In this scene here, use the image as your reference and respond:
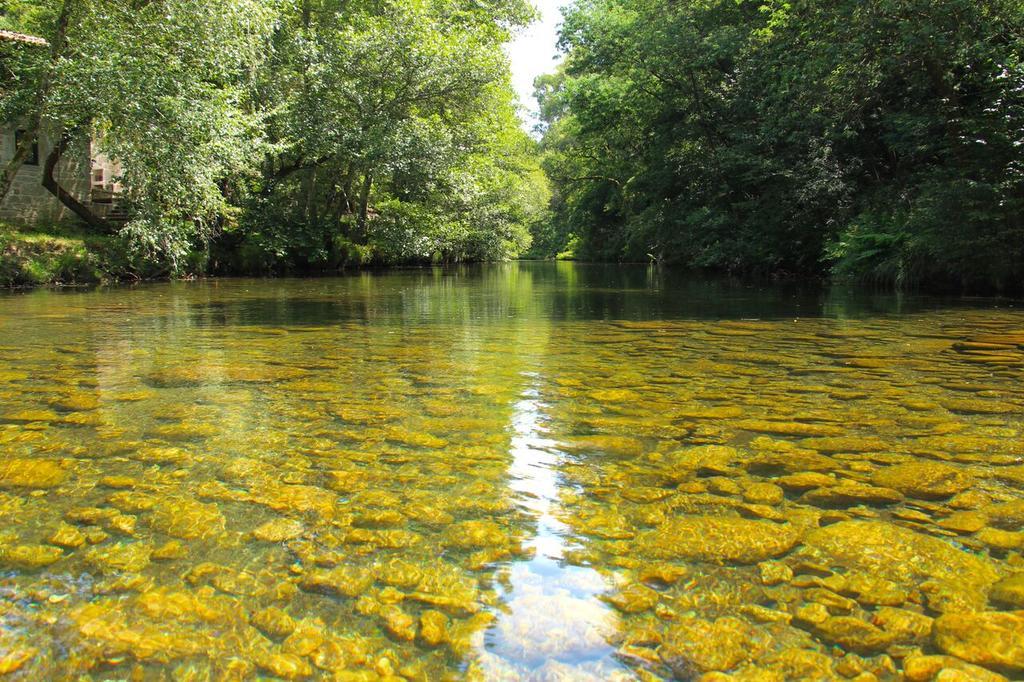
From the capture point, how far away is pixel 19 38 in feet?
56.2

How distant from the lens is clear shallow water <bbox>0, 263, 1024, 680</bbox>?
197 centimetres

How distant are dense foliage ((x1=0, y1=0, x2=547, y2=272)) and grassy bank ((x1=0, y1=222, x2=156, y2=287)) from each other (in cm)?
90

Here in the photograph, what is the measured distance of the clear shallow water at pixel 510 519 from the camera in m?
1.97

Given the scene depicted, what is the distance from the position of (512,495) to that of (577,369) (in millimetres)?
3100

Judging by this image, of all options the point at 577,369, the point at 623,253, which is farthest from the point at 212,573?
the point at 623,253

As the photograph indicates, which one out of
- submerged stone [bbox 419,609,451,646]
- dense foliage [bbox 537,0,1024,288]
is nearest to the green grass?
submerged stone [bbox 419,609,451,646]

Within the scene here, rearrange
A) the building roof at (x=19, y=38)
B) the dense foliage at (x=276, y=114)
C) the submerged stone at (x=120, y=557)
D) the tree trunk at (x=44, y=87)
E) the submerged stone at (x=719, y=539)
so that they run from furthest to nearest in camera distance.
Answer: the building roof at (x=19, y=38)
the dense foliage at (x=276, y=114)
the tree trunk at (x=44, y=87)
the submerged stone at (x=719, y=539)
the submerged stone at (x=120, y=557)

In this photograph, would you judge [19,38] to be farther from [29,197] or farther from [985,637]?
[985,637]

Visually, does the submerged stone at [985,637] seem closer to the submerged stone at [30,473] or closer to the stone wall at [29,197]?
the submerged stone at [30,473]

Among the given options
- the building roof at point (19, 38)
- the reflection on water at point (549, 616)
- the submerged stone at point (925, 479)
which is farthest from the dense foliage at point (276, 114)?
the submerged stone at point (925, 479)

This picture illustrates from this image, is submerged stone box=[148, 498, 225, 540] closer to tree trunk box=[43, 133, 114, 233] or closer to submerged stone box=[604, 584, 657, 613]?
submerged stone box=[604, 584, 657, 613]

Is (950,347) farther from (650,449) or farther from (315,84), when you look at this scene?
(315,84)

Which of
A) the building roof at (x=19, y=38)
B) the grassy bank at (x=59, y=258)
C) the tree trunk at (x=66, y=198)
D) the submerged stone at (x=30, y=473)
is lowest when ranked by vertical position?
the submerged stone at (x=30, y=473)

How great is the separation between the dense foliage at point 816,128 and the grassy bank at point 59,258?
18055 millimetres
